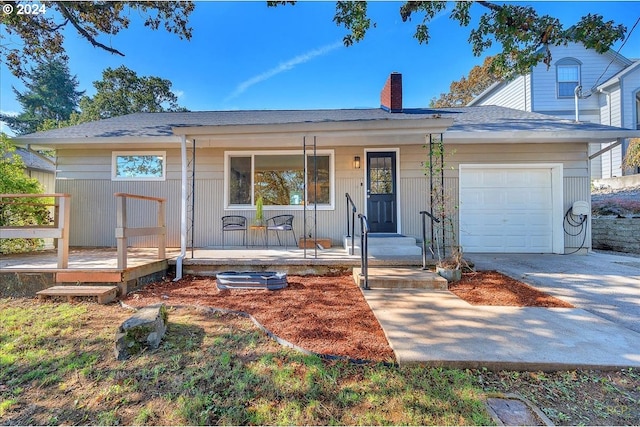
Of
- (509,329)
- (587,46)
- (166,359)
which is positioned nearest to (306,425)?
(166,359)

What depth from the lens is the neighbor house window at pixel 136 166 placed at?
6.80 metres

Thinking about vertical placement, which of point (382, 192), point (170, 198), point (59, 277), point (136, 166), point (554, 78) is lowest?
point (59, 277)

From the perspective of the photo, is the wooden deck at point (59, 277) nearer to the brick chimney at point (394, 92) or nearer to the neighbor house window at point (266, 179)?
the neighbor house window at point (266, 179)

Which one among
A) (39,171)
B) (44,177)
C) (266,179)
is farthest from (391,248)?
(44,177)

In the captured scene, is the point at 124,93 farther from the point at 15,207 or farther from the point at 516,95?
the point at 516,95

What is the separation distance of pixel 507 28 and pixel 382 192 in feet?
11.7

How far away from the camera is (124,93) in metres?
17.6

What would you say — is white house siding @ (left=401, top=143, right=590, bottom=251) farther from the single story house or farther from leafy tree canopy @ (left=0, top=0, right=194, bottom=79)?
leafy tree canopy @ (left=0, top=0, right=194, bottom=79)

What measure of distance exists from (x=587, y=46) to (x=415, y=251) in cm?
406

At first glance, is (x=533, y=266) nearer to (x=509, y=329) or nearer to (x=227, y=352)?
(x=509, y=329)

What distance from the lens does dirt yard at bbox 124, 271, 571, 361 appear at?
→ 95.2 inches

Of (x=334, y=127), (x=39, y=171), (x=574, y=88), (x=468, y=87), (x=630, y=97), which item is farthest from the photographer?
(x=468, y=87)

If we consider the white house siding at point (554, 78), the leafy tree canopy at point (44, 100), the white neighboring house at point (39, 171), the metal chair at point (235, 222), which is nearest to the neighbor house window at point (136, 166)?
the metal chair at point (235, 222)

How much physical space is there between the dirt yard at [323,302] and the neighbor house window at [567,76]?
12.1m
